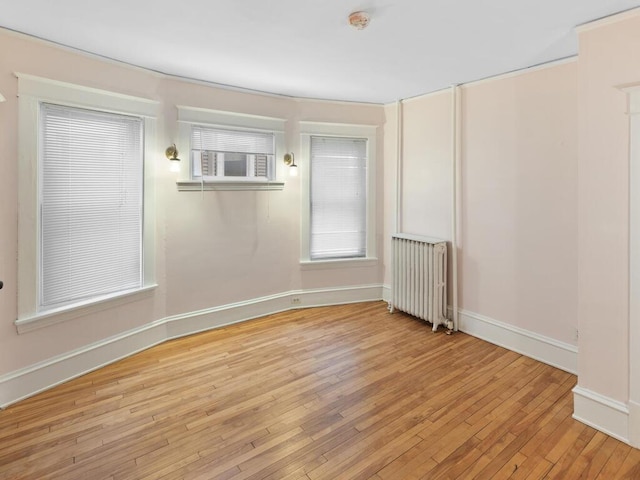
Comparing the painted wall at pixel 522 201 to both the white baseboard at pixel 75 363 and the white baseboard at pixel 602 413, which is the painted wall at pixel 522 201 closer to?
the white baseboard at pixel 602 413

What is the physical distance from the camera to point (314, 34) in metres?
2.47

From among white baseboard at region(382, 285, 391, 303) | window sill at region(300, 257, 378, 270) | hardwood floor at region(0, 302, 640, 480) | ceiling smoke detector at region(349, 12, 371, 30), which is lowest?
hardwood floor at region(0, 302, 640, 480)

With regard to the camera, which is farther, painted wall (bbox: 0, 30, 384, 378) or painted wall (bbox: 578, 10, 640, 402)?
painted wall (bbox: 0, 30, 384, 378)

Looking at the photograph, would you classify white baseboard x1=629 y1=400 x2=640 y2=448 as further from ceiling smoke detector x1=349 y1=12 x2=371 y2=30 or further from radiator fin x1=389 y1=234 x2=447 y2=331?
ceiling smoke detector x1=349 y1=12 x2=371 y2=30

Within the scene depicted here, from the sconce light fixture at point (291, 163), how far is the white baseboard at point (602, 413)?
325 centimetres

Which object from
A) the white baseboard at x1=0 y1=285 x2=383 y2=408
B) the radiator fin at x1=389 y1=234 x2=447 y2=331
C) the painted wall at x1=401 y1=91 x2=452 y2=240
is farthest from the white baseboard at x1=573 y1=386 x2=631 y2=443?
the white baseboard at x1=0 y1=285 x2=383 y2=408

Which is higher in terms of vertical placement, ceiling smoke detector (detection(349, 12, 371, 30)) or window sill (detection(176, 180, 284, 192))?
ceiling smoke detector (detection(349, 12, 371, 30))

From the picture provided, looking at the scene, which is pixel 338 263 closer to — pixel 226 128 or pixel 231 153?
pixel 231 153

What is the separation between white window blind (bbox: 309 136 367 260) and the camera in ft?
14.4

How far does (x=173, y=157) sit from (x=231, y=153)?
0.64m

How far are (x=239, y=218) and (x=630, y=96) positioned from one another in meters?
3.34

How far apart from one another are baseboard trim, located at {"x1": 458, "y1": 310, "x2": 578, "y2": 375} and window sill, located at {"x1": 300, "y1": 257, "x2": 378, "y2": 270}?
4.32 ft

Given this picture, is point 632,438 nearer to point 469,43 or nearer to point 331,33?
point 469,43

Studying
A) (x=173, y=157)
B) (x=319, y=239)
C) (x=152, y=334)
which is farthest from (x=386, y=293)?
(x=173, y=157)
